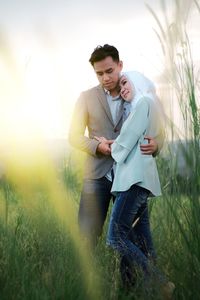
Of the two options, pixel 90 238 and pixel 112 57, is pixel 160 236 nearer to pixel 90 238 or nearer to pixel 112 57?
pixel 90 238

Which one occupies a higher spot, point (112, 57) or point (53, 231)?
point (112, 57)

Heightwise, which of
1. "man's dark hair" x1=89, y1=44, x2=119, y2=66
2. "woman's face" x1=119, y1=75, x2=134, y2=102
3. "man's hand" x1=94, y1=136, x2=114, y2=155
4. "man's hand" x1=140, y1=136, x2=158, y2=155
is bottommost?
"man's hand" x1=94, y1=136, x2=114, y2=155

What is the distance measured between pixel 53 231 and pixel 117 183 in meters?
1.21

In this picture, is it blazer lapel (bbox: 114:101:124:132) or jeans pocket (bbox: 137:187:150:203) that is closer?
jeans pocket (bbox: 137:187:150:203)

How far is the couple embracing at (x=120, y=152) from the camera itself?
265cm

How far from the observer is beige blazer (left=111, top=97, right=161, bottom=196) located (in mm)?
2639

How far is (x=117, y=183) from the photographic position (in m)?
2.70

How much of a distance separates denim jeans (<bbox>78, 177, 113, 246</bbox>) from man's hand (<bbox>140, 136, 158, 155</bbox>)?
0.59 m

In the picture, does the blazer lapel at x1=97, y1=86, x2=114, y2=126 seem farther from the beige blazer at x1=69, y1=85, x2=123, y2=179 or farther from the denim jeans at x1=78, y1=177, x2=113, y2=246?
the denim jeans at x1=78, y1=177, x2=113, y2=246

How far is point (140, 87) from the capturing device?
8.82 feet

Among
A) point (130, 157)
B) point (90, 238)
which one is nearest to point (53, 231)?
point (90, 238)

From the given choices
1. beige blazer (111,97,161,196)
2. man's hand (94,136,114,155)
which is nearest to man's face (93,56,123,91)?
man's hand (94,136,114,155)

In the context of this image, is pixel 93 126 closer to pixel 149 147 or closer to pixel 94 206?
pixel 94 206

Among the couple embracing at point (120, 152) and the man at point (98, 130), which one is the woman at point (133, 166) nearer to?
the couple embracing at point (120, 152)
